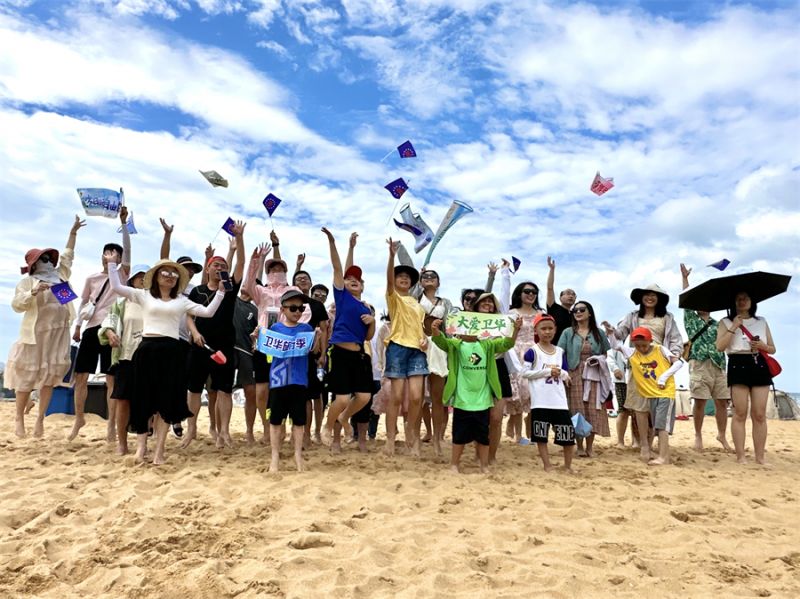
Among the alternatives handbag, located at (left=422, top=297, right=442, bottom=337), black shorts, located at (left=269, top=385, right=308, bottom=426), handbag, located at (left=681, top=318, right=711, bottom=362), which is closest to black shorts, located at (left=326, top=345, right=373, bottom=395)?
black shorts, located at (left=269, top=385, right=308, bottom=426)

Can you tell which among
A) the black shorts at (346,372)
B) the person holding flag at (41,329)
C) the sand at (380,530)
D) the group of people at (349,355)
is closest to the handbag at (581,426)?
the group of people at (349,355)

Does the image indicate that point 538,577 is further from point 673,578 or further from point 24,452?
point 24,452

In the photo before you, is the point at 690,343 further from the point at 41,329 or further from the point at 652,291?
the point at 41,329

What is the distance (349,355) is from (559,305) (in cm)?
296

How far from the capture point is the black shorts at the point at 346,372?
5.72m

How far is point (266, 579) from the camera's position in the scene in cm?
293

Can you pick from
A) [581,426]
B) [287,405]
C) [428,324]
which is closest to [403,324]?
[428,324]

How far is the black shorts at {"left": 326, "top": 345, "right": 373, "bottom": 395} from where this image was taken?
5723mm

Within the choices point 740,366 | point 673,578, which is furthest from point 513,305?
point 673,578

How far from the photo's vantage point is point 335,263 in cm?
554

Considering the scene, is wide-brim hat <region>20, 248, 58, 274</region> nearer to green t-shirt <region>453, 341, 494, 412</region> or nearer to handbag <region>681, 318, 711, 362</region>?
green t-shirt <region>453, 341, 494, 412</region>

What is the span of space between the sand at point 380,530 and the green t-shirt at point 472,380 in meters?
0.66

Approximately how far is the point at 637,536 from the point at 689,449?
4453mm

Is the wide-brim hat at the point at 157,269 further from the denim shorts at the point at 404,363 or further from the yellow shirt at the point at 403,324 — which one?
the denim shorts at the point at 404,363
